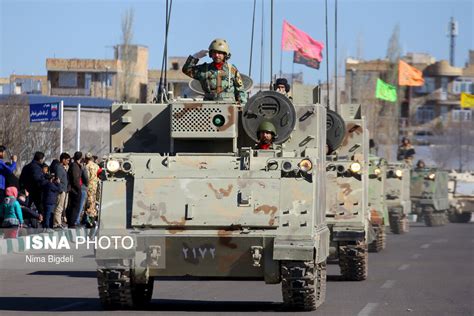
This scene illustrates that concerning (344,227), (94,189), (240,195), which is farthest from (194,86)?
(94,189)

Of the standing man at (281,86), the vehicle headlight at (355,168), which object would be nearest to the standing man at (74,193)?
the vehicle headlight at (355,168)

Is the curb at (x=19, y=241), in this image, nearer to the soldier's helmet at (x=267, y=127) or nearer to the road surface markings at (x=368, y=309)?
the soldier's helmet at (x=267, y=127)

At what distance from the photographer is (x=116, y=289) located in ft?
48.3

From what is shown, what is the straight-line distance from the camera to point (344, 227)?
20656 mm

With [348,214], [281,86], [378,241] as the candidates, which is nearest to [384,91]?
[378,241]

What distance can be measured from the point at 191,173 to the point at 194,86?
2530mm

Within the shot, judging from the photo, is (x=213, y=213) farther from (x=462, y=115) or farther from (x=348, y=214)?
(x=462, y=115)

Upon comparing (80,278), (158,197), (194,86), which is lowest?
(80,278)

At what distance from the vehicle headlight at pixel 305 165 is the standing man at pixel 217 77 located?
5.59 ft

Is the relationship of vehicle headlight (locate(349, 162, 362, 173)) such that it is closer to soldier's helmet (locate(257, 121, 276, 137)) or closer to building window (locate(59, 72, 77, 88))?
soldier's helmet (locate(257, 121, 276, 137))

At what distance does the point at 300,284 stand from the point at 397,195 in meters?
24.0

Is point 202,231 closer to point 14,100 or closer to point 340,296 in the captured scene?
point 340,296

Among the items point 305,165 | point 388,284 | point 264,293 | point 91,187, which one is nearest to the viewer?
point 305,165

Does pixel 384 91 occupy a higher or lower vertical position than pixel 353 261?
higher
